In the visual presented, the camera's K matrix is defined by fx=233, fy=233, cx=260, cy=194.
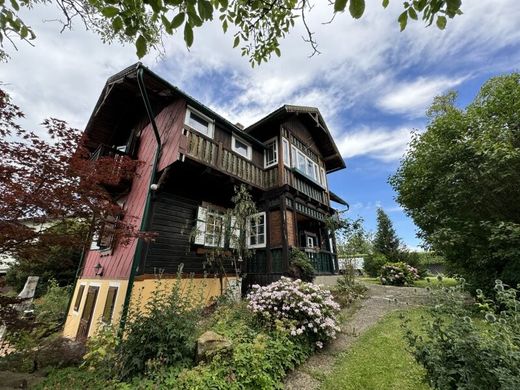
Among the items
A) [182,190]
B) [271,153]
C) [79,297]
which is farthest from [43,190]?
→ [271,153]

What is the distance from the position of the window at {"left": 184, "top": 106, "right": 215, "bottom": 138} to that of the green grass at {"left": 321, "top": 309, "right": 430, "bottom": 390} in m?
7.43

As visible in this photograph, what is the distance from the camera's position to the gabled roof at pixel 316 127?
10195 mm

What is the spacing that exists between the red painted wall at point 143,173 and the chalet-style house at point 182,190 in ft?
0.15

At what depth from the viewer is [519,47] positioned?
4980 millimetres

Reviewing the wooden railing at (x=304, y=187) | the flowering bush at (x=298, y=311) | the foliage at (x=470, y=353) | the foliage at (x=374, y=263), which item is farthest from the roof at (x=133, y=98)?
the foliage at (x=374, y=263)

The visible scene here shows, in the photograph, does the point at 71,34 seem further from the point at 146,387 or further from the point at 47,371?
the point at 47,371

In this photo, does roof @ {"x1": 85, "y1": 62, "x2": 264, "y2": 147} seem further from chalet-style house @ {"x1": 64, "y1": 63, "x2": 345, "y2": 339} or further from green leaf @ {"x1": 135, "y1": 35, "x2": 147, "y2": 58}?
green leaf @ {"x1": 135, "y1": 35, "x2": 147, "y2": 58}

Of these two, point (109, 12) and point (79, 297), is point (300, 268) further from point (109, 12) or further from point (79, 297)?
point (79, 297)

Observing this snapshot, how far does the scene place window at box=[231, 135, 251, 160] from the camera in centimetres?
923

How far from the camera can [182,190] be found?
7.97m

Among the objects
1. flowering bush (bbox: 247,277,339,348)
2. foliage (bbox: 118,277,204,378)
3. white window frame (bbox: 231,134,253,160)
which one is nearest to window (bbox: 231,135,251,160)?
white window frame (bbox: 231,134,253,160)

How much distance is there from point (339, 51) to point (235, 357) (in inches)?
186

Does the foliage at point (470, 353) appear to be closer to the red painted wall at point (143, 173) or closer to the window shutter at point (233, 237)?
the window shutter at point (233, 237)

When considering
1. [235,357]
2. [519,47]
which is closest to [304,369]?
[235,357]
